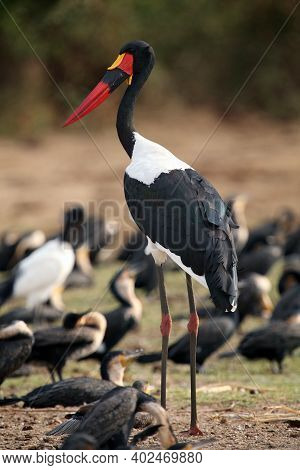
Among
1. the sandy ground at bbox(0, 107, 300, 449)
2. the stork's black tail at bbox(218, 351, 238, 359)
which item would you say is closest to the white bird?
the stork's black tail at bbox(218, 351, 238, 359)

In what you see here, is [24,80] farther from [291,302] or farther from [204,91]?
[291,302]

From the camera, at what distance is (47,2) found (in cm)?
2095

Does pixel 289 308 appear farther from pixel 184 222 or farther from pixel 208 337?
pixel 184 222

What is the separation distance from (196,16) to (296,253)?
10340mm

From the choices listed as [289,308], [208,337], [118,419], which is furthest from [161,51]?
[118,419]

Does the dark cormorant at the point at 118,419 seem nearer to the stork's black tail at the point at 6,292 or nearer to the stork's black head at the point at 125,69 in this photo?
the stork's black head at the point at 125,69

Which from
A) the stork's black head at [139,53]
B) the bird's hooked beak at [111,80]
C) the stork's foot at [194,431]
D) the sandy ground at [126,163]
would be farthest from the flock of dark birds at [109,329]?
the sandy ground at [126,163]

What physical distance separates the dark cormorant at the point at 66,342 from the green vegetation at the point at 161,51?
13.1 metres

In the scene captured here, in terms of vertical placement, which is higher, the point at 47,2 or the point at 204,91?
the point at 47,2

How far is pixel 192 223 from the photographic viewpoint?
6246 millimetres

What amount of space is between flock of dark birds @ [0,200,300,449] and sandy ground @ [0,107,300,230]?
362 centimetres

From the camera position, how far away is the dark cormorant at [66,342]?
326 inches

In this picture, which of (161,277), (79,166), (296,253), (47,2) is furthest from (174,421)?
(47,2)

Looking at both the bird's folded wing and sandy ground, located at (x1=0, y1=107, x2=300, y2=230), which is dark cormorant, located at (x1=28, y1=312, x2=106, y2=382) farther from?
sandy ground, located at (x1=0, y1=107, x2=300, y2=230)
